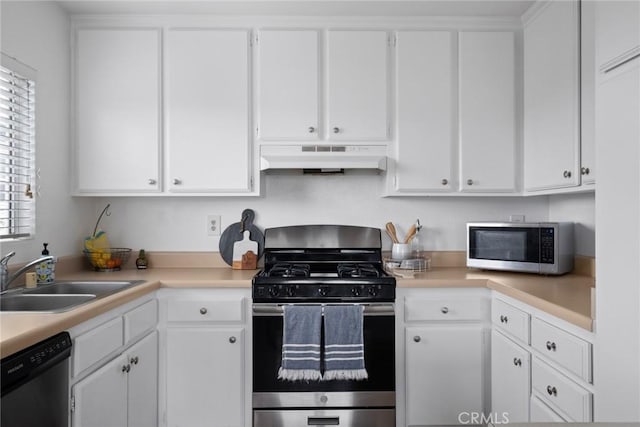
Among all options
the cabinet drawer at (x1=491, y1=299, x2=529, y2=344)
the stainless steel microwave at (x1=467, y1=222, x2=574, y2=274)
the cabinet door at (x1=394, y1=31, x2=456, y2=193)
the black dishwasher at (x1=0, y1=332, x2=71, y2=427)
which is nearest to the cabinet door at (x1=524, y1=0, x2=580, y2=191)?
the stainless steel microwave at (x1=467, y1=222, x2=574, y2=274)

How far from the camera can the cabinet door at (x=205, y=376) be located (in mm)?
2312

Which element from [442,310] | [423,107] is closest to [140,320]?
[442,310]

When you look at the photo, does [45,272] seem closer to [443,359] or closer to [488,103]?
[443,359]

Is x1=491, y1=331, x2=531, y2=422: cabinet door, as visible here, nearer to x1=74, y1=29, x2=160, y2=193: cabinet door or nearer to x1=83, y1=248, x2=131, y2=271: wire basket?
x1=74, y1=29, x2=160, y2=193: cabinet door

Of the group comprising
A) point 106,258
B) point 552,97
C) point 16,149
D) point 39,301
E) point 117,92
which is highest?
point 117,92

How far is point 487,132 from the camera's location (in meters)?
2.66

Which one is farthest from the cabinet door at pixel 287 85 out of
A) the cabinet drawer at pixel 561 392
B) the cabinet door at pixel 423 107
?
the cabinet drawer at pixel 561 392

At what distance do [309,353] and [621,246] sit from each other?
1.47 meters

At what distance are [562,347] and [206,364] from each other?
1.68 meters

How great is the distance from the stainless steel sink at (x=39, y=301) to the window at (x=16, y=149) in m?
0.35

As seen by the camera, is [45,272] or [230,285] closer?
[45,272]

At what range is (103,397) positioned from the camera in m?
1.75

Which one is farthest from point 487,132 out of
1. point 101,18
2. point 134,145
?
point 101,18

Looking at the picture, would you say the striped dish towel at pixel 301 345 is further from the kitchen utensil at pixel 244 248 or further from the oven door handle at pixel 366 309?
the kitchen utensil at pixel 244 248
